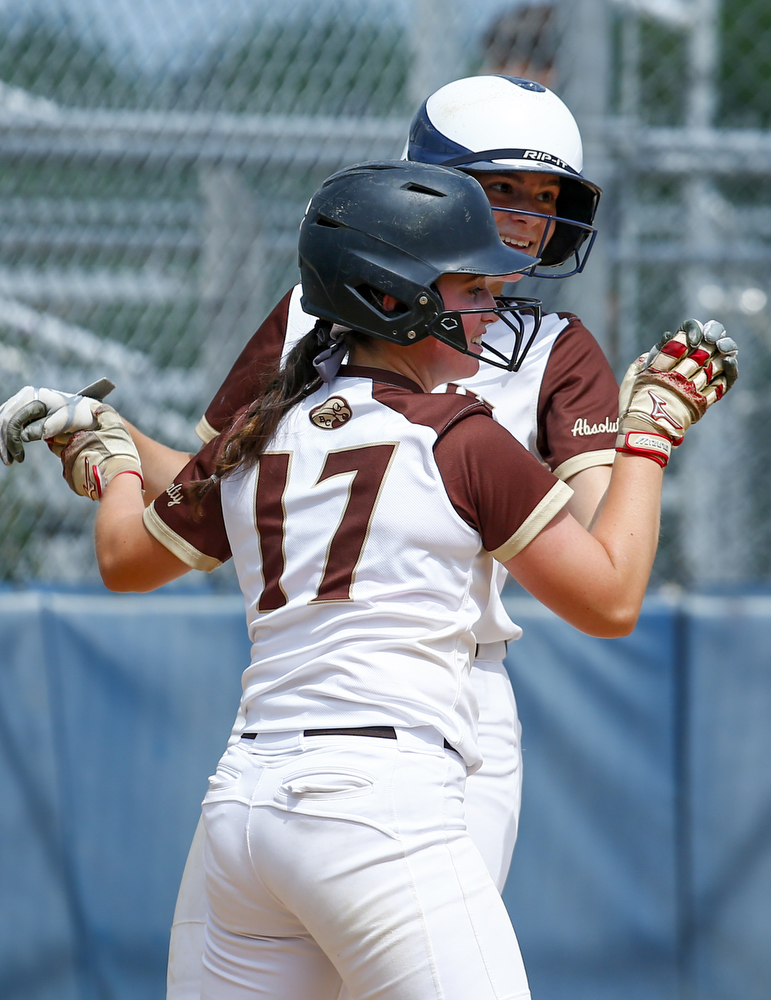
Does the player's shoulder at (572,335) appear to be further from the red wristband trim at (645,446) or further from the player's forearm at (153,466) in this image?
the player's forearm at (153,466)

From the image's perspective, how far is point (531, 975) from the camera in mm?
3504

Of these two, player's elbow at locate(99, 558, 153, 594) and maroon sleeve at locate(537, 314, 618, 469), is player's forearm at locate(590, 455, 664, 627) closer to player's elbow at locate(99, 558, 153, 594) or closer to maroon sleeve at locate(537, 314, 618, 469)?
maroon sleeve at locate(537, 314, 618, 469)

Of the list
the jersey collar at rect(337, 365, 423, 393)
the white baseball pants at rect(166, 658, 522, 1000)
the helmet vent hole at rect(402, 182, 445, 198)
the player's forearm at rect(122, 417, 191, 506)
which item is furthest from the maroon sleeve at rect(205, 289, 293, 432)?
the white baseball pants at rect(166, 658, 522, 1000)

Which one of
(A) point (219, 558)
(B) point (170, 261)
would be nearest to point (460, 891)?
(A) point (219, 558)

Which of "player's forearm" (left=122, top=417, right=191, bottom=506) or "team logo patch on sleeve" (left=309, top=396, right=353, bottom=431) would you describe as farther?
"player's forearm" (left=122, top=417, right=191, bottom=506)

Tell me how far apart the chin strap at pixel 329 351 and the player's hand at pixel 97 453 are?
18.3 inches

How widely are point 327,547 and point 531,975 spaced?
233 cm

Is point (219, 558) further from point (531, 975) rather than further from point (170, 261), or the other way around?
point (170, 261)

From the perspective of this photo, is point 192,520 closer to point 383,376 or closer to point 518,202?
point 383,376

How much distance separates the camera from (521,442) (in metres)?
2.26

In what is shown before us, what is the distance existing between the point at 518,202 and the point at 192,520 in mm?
1015

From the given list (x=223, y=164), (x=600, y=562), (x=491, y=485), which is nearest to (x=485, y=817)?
(x=600, y=562)

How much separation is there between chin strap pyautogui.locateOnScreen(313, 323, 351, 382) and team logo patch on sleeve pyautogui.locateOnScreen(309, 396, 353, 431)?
7 cm

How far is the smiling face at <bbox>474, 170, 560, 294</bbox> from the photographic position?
239cm
